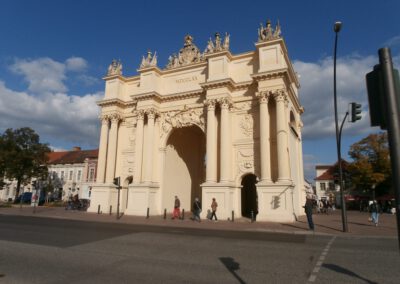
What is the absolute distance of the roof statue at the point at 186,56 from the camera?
97.0 feet

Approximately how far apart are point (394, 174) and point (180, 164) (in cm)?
2950

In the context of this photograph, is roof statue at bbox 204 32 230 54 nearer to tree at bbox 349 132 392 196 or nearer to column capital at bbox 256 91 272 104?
column capital at bbox 256 91 272 104

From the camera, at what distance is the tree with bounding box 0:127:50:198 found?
43.2 m

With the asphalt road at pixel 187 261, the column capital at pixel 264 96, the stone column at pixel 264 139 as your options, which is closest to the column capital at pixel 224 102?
the stone column at pixel 264 139

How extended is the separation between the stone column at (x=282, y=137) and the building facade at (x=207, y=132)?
0.07 meters

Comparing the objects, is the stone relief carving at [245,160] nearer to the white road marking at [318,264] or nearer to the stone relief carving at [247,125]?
the stone relief carving at [247,125]

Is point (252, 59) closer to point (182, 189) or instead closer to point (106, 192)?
point (182, 189)

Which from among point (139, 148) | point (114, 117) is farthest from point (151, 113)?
point (114, 117)

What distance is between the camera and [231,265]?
7.10m

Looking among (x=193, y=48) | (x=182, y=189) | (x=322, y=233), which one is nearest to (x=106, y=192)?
(x=182, y=189)

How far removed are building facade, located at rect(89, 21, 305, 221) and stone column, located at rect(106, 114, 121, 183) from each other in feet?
0.32

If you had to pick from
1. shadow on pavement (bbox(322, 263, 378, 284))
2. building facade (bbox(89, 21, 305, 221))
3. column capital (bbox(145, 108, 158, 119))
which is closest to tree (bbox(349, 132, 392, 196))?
building facade (bbox(89, 21, 305, 221))

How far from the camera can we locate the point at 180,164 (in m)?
31.6

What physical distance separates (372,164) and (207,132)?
36.5 m
